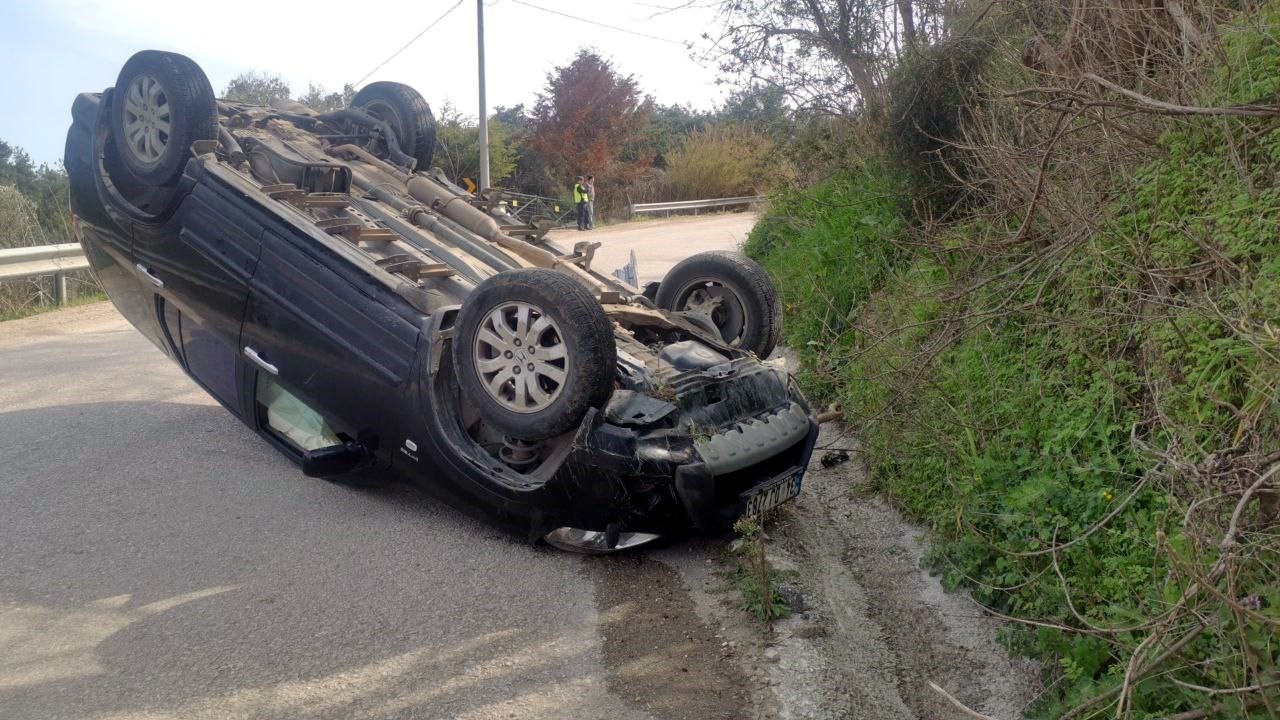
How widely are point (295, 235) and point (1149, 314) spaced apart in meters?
4.38

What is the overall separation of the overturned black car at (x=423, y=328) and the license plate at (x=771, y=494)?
0.01 metres

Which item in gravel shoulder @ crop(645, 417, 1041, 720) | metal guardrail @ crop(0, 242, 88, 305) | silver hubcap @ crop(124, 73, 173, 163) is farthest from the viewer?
metal guardrail @ crop(0, 242, 88, 305)

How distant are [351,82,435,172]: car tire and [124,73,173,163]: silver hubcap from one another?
1.87 metres

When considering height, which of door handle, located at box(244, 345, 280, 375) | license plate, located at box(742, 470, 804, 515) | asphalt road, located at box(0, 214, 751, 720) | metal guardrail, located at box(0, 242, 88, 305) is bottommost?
asphalt road, located at box(0, 214, 751, 720)

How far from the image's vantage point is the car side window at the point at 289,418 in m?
5.85

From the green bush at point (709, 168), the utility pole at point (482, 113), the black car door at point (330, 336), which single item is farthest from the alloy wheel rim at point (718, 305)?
the green bush at point (709, 168)

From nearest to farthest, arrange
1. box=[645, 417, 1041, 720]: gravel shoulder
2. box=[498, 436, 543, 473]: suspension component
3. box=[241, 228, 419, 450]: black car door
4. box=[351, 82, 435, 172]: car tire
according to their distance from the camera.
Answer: box=[645, 417, 1041, 720]: gravel shoulder
box=[498, 436, 543, 473]: suspension component
box=[241, 228, 419, 450]: black car door
box=[351, 82, 435, 172]: car tire

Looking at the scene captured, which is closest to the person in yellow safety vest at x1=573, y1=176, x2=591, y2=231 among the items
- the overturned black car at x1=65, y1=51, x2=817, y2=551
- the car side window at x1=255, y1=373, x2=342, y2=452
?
the overturned black car at x1=65, y1=51, x2=817, y2=551

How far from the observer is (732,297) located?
6.51m

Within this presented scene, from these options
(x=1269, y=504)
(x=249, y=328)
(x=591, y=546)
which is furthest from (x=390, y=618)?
(x=1269, y=504)

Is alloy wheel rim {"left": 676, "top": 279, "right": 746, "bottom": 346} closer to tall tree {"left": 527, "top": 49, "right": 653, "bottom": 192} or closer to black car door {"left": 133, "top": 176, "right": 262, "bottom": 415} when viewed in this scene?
black car door {"left": 133, "top": 176, "right": 262, "bottom": 415}

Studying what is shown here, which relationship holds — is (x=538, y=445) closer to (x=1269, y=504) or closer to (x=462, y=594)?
(x=462, y=594)

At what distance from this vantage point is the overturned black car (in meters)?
4.85

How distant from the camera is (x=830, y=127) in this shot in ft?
37.8
